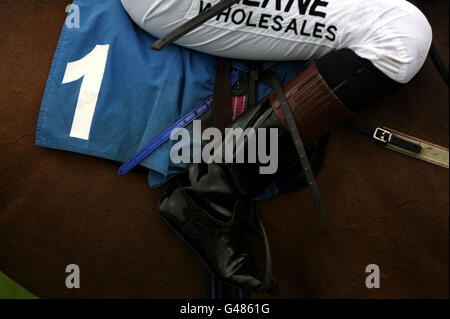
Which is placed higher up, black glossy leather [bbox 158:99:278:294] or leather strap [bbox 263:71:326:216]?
leather strap [bbox 263:71:326:216]

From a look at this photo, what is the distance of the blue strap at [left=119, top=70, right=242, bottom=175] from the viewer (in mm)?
1194

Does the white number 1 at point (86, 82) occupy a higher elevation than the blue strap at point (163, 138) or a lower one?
higher

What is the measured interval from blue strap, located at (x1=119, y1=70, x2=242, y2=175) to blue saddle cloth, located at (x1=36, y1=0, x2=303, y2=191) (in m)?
0.02

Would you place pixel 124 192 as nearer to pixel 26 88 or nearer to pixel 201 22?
pixel 26 88

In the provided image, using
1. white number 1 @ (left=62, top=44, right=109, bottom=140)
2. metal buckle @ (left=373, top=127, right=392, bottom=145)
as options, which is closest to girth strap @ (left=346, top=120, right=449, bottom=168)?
metal buckle @ (left=373, top=127, right=392, bottom=145)

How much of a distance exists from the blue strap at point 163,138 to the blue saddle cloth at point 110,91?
15mm

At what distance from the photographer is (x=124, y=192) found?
1.28 meters

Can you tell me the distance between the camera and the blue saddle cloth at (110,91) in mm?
1185

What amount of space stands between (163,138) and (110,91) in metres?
0.21

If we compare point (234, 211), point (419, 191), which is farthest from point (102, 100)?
point (419, 191)

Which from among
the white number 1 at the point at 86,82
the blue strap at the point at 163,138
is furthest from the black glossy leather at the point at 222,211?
the white number 1 at the point at 86,82

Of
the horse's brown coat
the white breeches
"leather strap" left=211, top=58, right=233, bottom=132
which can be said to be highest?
the white breeches

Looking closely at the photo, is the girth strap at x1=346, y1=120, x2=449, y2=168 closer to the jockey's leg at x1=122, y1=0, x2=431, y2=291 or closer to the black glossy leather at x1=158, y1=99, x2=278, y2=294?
the jockey's leg at x1=122, y1=0, x2=431, y2=291

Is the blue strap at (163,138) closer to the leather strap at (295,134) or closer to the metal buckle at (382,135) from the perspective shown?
the leather strap at (295,134)
